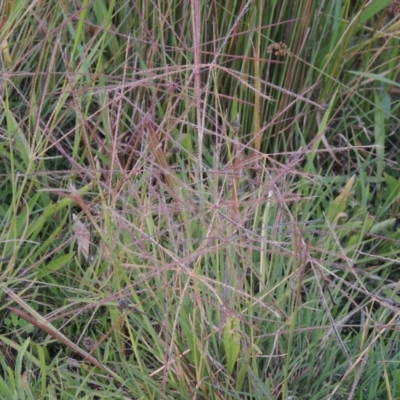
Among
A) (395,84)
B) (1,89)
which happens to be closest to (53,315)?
(1,89)

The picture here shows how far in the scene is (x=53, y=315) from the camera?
1.74 metres

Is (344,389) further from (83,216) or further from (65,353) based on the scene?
(83,216)

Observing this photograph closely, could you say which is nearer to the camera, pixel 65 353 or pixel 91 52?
pixel 65 353

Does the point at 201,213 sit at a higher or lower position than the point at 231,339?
higher

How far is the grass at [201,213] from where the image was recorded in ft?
5.05

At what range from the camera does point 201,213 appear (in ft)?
5.09

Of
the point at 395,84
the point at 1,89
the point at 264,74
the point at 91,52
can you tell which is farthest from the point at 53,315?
the point at 395,84

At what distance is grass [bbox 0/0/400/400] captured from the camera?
1538 mm

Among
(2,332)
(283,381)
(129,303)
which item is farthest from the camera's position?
(2,332)

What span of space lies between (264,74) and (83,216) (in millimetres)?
616

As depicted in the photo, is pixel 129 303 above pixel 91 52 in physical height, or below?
below

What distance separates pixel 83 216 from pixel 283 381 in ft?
2.11

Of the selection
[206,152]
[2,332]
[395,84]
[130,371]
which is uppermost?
[395,84]

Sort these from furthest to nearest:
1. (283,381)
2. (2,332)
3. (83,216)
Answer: (83,216) → (2,332) → (283,381)
